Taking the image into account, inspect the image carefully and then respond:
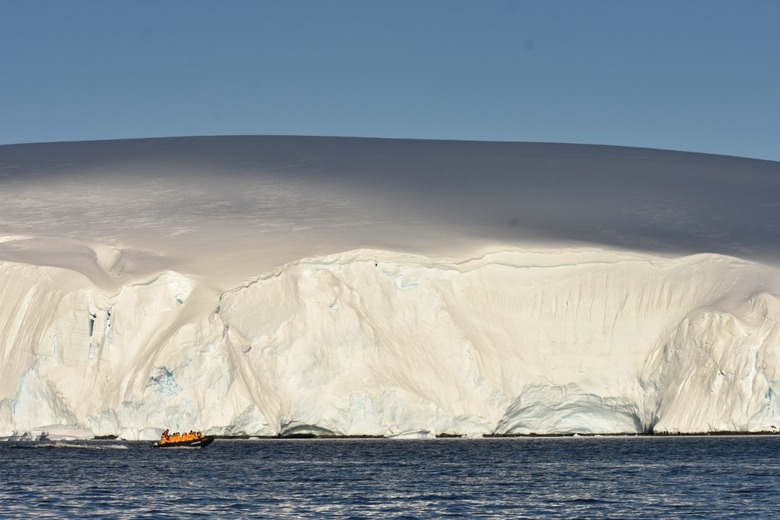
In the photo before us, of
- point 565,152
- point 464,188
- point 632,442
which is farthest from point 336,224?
point 565,152

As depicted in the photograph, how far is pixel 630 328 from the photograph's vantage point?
223 feet

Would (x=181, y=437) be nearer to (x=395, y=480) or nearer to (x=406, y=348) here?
(x=406, y=348)

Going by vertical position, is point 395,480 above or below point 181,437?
below

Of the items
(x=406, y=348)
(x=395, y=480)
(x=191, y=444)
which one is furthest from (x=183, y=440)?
(x=395, y=480)

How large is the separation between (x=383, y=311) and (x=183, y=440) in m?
12.6

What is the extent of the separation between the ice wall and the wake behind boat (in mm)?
559

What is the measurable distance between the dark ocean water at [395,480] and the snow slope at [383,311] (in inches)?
81.3

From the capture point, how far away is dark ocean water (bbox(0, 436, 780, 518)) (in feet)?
111

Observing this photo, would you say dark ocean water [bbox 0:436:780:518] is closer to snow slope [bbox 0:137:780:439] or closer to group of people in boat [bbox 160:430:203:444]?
group of people in boat [bbox 160:430:203:444]

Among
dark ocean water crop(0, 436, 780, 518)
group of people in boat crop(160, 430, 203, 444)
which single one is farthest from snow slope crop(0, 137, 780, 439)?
dark ocean water crop(0, 436, 780, 518)

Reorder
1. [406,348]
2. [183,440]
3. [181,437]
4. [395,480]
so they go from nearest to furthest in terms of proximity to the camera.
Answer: [395,480] → [183,440] → [181,437] → [406,348]

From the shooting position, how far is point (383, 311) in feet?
212

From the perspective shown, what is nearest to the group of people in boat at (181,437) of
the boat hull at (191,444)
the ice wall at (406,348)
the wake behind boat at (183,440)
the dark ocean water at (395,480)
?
the wake behind boat at (183,440)

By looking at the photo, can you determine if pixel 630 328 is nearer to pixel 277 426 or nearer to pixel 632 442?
pixel 632 442
